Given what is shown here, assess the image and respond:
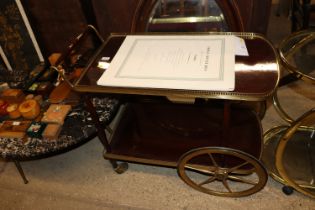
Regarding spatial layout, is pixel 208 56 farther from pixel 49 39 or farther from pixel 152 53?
pixel 49 39

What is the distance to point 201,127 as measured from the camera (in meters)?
1.41

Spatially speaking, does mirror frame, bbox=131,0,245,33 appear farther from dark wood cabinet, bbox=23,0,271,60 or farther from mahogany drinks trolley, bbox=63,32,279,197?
mahogany drinks trolley, bbox=63,32,279,197

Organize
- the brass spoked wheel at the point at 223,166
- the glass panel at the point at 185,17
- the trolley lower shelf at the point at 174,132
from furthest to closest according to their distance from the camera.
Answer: the glass panel at the point at 185,17 < the trolley lower shelf at the point at 174,132 < the brass spoked wheel at the point at 223,166

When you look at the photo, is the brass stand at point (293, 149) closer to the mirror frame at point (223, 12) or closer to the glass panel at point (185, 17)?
the mirror frame at point (223, 12)

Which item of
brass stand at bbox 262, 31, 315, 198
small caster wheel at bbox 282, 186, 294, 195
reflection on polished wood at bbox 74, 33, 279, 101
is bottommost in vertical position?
small caster wheel at bbox 282, 186, 294, 195

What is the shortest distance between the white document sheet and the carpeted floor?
2.27ft

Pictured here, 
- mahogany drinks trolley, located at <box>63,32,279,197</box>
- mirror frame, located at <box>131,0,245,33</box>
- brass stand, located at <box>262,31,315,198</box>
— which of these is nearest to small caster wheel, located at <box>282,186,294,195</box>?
brass stand, located at <box>262,31,315,198</box>

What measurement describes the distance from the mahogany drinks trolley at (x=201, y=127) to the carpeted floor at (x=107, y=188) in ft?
0.24

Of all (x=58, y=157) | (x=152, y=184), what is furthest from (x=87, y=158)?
(x=152, y=184)

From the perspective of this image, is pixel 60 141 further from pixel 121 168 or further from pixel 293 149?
pixel 293 149

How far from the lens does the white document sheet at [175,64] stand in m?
0.94

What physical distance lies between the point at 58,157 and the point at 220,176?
996mm

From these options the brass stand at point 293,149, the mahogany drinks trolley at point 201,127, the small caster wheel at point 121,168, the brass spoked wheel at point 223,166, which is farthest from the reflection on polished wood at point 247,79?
the small caster wheel at point 121,168

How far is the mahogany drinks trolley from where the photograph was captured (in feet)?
3.16
